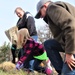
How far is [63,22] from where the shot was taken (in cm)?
394

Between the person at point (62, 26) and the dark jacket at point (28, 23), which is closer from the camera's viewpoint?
the person at point (62, 26)

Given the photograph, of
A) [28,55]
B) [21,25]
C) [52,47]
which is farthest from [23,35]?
[52,47]

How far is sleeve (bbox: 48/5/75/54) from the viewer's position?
12.4ft

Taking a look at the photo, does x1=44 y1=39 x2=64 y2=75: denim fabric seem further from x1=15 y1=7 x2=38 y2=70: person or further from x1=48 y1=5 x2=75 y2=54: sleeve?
x1=15 y1=7 x2=38 y2=70: person

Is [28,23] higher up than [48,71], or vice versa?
[28,23]

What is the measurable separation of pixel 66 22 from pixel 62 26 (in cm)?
9

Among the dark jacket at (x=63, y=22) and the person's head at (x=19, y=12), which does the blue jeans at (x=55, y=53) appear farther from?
the person's head at (x=19, y=12)

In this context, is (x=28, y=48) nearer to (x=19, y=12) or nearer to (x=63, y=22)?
(x=19, y=12)

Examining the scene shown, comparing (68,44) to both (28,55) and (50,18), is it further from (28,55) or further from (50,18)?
(28,55)

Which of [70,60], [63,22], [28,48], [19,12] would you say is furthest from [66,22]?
[19,12]

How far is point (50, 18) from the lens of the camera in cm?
418

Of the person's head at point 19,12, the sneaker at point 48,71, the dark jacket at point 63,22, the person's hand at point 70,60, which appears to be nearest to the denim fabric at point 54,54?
the dark jacket at point 63,22

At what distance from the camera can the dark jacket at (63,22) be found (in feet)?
12.5

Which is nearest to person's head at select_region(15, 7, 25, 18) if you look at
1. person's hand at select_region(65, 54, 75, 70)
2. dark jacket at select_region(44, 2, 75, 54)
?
dark jacket at select_region(44, 2, 75, 54)
